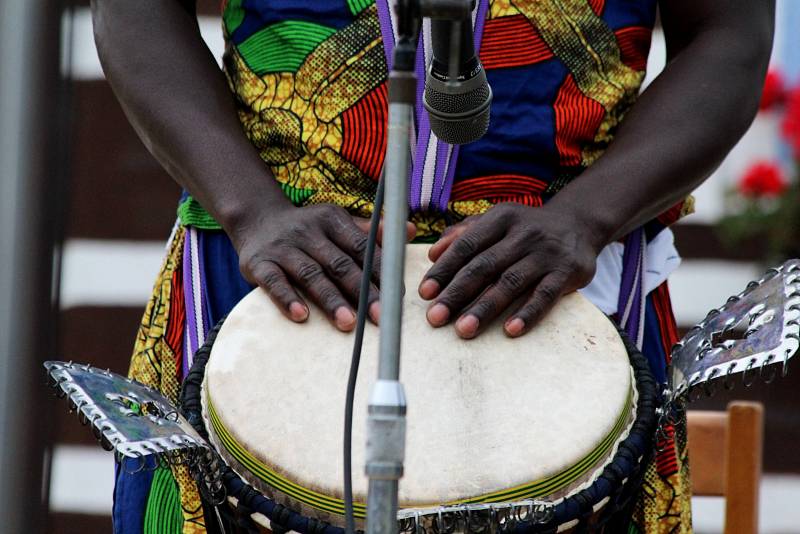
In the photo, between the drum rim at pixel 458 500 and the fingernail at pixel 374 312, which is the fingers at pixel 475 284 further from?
the drum rim at pixel 458 500

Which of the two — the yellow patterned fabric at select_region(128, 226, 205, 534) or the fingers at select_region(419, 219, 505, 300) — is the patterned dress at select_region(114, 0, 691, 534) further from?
the fingers at select_region(419, 219, 505, 300)

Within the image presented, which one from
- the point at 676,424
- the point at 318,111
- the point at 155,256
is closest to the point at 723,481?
the point at 676,424

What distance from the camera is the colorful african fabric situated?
5.06ft

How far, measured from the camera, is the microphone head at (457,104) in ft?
3.51

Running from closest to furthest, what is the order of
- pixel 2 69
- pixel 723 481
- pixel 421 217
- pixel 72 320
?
pixel 421 217 → pixel 723 481 → pixel 2 69 → pixel 72 320

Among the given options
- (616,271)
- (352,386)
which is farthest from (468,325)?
(616,271)

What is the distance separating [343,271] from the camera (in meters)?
1.36

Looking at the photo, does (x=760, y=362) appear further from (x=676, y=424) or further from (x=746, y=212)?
(x=746, y=212)

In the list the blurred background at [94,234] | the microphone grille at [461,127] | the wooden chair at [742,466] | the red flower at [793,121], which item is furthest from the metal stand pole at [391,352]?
the red flower at [793,121]

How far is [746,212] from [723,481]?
1198mm

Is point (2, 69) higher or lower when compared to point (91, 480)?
higher

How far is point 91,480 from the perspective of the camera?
3.13 m

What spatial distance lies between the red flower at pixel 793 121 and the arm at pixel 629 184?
1685 mm

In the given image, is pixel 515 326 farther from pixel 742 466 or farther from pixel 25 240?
pixel 25 240
